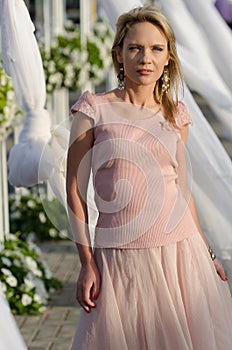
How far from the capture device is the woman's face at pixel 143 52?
301 centimetres

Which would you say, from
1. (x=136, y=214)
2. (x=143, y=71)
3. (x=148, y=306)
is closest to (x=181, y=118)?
(x=143, y=71)

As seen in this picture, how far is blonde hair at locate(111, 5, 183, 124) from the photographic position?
303 cm

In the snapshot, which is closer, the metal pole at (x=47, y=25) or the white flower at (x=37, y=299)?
the white flower at (x=37, y=299)

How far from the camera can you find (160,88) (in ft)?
10.3

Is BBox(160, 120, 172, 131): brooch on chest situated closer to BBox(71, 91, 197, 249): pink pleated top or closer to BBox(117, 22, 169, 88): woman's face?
BBox(71, 91, 197, 249): pink pleated top

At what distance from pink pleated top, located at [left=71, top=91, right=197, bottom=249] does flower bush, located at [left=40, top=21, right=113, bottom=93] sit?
15.6 feet

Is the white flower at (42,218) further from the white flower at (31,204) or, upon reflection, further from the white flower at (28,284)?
the white flower at (28,284)

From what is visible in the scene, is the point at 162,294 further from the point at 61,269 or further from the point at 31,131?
the point at 61,269

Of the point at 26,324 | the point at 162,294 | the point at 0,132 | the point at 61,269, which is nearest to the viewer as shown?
the point at 162,294

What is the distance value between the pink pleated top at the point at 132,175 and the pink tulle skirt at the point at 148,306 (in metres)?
0.05

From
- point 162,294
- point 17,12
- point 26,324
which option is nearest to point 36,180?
point 17,12

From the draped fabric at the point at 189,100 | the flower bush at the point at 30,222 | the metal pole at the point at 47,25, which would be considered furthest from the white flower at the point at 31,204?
the draped fabric at the point at 189,100

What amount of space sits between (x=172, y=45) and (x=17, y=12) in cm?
79

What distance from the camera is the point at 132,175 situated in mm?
3062
